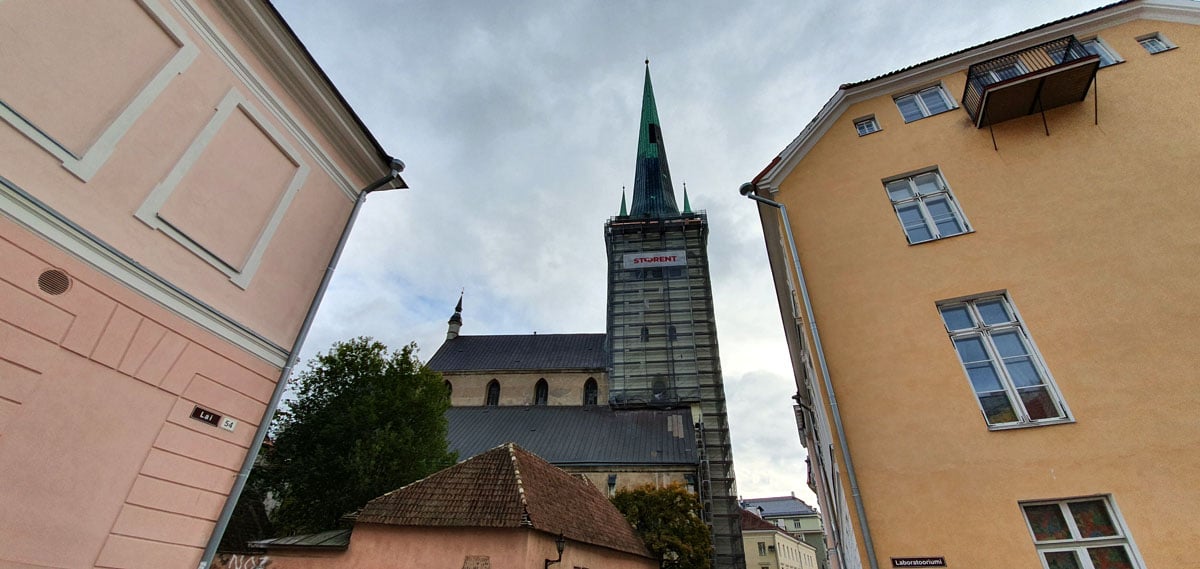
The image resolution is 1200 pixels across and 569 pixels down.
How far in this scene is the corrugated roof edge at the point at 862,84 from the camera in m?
7.42

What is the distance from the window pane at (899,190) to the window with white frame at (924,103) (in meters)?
1.29

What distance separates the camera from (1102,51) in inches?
291

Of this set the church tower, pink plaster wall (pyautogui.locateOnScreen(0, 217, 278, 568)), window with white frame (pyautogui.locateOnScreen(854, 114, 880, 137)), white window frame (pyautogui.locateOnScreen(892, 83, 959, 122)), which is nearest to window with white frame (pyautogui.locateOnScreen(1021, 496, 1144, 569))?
white window frame (pyautogui.locateOnScreen(892, 83, 959, 122))

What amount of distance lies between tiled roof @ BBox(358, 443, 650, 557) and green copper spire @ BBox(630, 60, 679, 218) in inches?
1011

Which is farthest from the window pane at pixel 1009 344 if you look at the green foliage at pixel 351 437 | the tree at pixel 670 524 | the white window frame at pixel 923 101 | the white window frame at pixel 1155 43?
the green foliage at pixel 351 437

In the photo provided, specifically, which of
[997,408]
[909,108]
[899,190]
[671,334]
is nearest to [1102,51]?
[909,108]

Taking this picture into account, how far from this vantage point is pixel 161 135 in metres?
5.31

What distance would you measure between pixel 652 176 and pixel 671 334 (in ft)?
53.5

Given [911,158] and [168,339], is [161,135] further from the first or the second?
[911,158]

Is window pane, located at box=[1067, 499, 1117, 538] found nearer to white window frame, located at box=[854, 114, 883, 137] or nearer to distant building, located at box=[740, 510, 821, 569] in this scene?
white window frame, located at box=[854, 114, 883, 137]

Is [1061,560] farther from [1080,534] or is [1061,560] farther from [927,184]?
[927,184]

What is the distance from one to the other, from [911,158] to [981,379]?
11.9ft

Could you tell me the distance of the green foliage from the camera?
52.7ft

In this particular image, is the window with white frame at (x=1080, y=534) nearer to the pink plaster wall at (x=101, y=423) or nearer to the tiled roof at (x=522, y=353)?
the pink plaster wall at (x=101, y=423)
